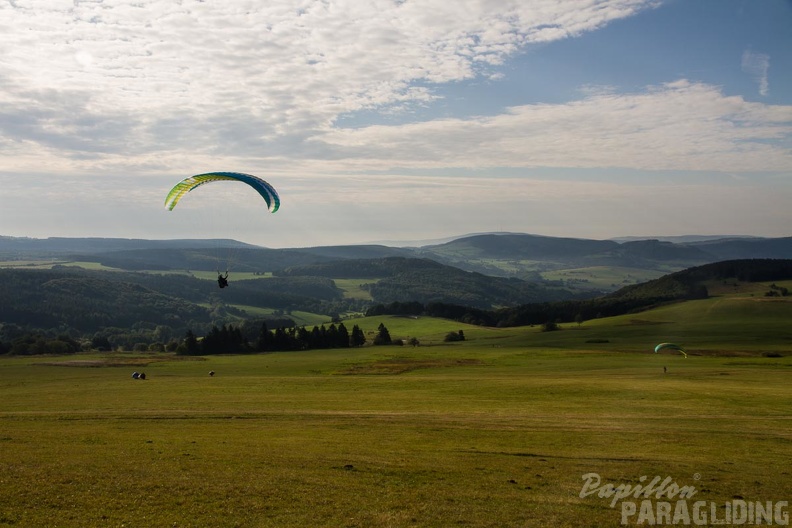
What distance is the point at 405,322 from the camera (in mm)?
160875

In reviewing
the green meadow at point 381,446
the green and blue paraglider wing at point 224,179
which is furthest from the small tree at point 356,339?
the green and blue paraglider wing at point 224,179

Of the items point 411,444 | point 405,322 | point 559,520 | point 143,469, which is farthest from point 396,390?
point 405,322

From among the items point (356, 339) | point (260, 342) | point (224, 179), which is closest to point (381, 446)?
point (224, 179)

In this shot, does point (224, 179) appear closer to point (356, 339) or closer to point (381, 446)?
point (381, 446)

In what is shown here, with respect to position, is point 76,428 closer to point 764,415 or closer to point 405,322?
→ point 764,415

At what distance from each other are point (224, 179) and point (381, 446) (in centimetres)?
2570

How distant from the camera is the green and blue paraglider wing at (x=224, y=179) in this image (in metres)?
41.2

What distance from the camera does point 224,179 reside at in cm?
4197

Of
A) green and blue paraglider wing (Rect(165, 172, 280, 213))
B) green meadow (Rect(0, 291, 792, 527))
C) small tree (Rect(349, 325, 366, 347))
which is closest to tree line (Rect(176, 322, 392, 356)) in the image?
small tree (Rect(349, 325, 366, 347))

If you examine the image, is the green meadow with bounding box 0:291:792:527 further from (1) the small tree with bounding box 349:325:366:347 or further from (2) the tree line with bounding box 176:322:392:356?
(1) the small tree with bounding box 349:325:366:347

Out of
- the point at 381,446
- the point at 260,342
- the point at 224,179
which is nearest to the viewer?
the point at 381,446

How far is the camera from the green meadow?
1659 cm

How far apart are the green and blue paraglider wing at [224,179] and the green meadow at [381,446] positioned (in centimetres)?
1436

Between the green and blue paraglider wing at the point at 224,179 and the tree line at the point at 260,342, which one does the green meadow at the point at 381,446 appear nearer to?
the green and blue paraglider wing at the point at 224,179
